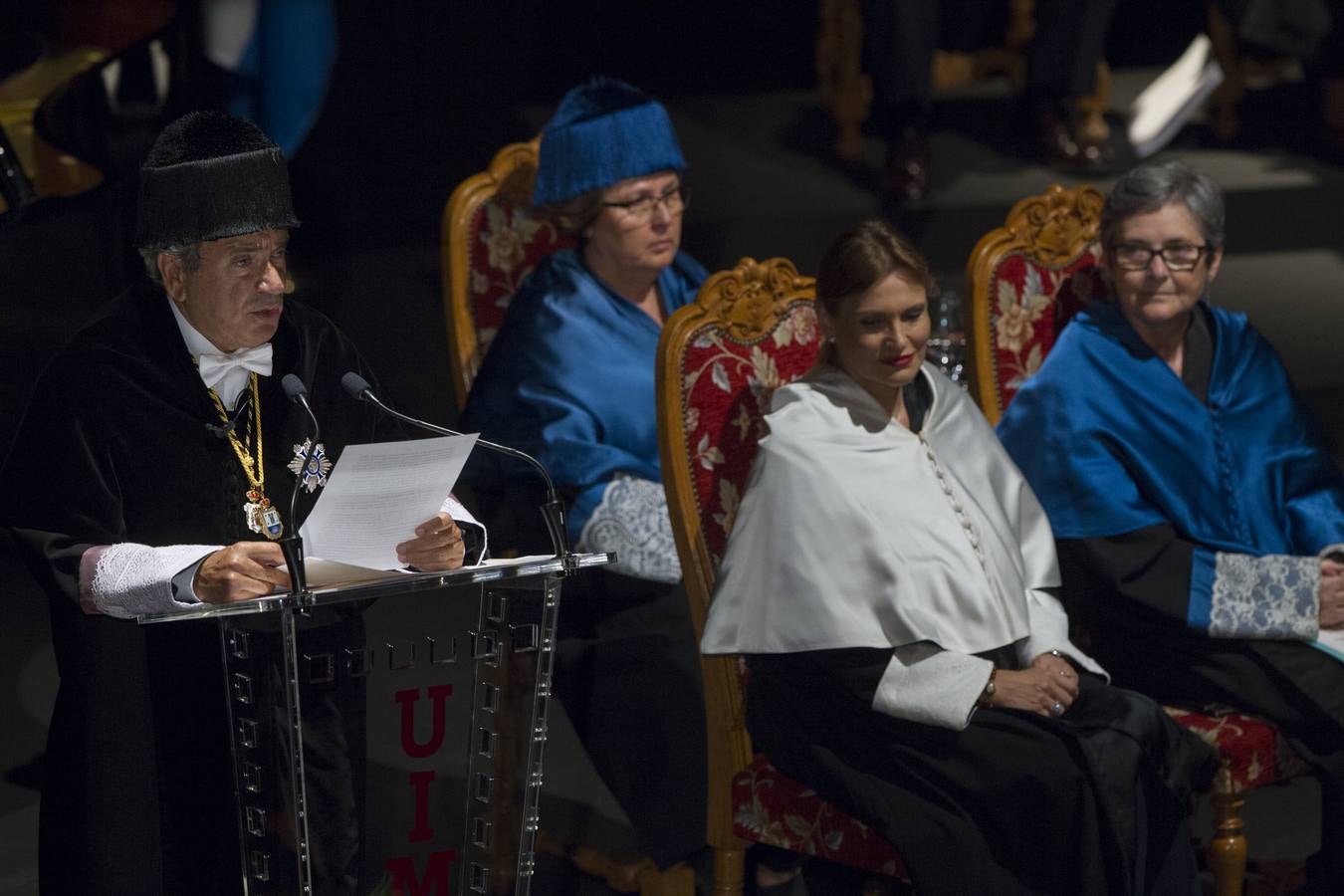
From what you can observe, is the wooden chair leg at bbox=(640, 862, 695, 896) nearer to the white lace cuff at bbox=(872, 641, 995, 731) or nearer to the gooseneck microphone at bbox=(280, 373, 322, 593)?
the white lace cuff at bbox=(872, 641, 995, 731)

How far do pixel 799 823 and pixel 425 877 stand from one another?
2.82 feet

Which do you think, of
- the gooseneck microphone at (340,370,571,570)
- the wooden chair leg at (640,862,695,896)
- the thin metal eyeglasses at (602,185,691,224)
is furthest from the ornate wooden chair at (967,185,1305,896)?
→ the gooseneck microphone at (340,370,571,570)

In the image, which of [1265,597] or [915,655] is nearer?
[915,655]

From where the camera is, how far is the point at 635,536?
3.58m

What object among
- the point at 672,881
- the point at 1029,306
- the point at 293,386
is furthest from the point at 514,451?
the point at 1029,306

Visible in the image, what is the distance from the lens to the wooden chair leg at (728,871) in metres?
3.25

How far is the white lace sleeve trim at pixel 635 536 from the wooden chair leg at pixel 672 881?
1.76ft

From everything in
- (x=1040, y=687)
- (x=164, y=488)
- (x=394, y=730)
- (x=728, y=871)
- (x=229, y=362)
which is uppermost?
(x=229, y=362)

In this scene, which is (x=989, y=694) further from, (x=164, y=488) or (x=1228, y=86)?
(x=1228, y=86)

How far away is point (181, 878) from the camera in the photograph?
247cm

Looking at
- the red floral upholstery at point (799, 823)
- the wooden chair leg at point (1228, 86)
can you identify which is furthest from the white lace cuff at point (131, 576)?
the wooden chair leg at point (1228, 86)

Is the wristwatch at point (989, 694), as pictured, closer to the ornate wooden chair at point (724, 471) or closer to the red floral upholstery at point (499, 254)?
the ornate wooden chair at point (724, 471)

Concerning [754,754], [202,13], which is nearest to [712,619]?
[754,754]

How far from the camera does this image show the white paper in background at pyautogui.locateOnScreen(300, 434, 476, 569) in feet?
7.44
